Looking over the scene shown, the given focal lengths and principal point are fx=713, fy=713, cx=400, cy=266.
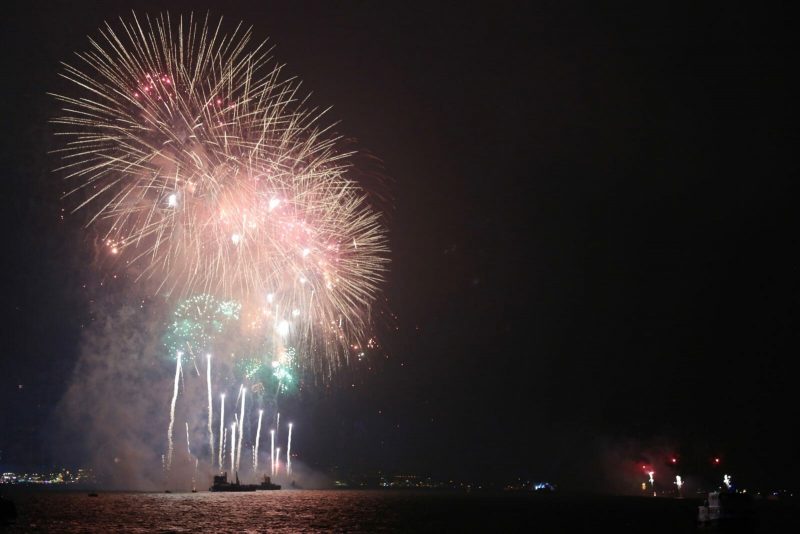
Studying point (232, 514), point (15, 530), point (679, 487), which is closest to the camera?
point (15, 530)

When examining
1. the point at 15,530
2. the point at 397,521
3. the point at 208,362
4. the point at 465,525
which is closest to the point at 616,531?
the point at 465,525

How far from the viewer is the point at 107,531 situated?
164ft

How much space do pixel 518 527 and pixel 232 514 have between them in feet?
92.8

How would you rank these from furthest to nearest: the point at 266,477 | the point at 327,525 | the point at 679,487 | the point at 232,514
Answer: the point at 679,487 → the point at 266,477 → the point at 232,514 → the point at 327,525

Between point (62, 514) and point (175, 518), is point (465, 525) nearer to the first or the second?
point (175, 518)

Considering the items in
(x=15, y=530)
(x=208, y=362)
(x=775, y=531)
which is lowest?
(x=775, y=531)

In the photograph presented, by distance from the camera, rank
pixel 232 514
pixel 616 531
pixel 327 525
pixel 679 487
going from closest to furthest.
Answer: pixel 327 525
pixel 616 531
pixel 232 514
pixel 679 487

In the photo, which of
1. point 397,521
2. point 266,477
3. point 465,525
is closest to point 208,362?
point 397,521

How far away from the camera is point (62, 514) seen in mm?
69312

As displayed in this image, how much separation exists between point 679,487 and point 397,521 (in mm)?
140436

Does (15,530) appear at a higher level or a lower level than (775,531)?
higher

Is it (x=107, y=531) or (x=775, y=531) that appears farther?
(x=775, y=531)

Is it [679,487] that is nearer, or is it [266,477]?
[266,477]

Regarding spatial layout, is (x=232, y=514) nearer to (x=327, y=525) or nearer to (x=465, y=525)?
(x=327, y=525)
